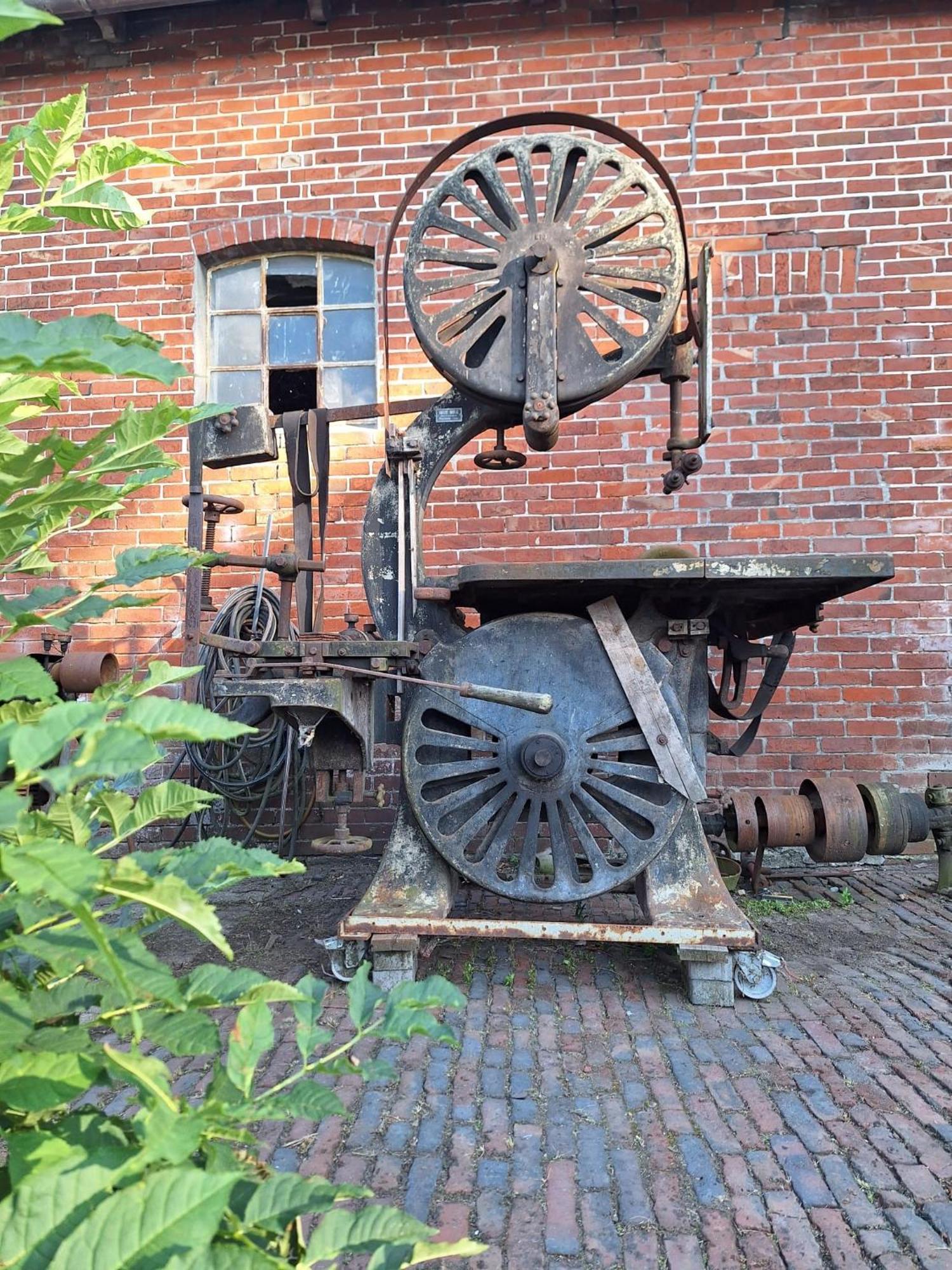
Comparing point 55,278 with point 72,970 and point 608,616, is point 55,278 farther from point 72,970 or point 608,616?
point 72,970

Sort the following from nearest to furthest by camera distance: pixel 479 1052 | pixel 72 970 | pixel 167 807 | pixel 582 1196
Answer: pixel 72 970 < pixel 167 807 < pixel 582 1196 < pixel 479 1052

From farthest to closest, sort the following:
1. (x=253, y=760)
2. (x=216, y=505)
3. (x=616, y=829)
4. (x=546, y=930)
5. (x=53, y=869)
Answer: (x=253, y=760) < (x=216, y=505) < (x=616, y=829) < (x=546, y=930) < (x=53, y=869)

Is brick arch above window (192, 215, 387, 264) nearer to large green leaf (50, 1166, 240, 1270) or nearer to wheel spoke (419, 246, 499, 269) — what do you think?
wheel spoke (419, 246, 499, 269)

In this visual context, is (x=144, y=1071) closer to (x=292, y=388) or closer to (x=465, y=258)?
(x=465, y=258)

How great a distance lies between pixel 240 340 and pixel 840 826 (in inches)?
182

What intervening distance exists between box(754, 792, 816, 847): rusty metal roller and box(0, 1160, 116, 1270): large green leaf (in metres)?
3.45

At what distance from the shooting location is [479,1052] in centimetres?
260

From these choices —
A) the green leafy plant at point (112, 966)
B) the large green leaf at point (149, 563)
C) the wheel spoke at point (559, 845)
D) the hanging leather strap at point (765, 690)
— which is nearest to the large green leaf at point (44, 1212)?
the green leafy plant at point (112, 966)

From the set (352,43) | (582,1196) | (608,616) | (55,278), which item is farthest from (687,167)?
(582,1196)

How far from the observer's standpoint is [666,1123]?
2.21m

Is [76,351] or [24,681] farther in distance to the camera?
[24,681]

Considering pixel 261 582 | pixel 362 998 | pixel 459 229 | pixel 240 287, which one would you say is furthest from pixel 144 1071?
pixel 240 287

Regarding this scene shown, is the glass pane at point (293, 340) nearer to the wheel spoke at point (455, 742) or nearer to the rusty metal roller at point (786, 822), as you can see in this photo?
the wheel spoke at point (455, 742)

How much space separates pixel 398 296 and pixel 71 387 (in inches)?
177
